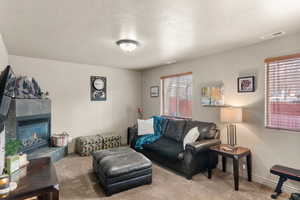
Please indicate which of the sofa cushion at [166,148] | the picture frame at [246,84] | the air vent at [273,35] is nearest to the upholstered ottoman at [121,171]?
the sofa cushion at [166,148]

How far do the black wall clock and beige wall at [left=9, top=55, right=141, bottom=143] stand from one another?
0.35 feet

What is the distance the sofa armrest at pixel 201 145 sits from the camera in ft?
9.32

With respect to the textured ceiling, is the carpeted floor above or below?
below

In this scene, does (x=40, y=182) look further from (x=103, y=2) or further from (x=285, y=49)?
(x=285, y=49)

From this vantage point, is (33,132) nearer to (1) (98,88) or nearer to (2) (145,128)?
(1) (98,88)

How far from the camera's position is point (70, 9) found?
1.80 meters

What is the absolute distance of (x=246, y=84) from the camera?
2996mm

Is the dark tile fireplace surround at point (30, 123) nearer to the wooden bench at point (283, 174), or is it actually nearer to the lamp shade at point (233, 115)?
the lamp shade at point (233, 115)

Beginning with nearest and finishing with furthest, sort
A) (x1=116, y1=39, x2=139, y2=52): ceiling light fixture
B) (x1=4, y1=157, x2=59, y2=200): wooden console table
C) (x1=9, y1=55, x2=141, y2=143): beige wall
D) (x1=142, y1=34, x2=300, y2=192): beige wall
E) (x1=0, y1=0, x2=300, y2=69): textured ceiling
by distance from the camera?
(x1=4, y1=157, x2=59, y2=200): wooden console table → (x1=0, y1=0, x2=300, y2=69): textured ceiling → (x1=142, y1=34, x2=300, y2=192): beige wall → (x1=116, y1=39, x2=139, y2=52): ceiling light fixture → (x1=9, y1=55, x2=141, y2=143): beige wall

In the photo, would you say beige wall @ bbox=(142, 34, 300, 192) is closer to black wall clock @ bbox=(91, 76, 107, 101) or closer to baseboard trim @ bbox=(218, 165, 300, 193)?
baseboard trim @ bbox=(218, 165, 300, 193)

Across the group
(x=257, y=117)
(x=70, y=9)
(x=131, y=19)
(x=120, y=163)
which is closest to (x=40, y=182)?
(x=120, y=163)

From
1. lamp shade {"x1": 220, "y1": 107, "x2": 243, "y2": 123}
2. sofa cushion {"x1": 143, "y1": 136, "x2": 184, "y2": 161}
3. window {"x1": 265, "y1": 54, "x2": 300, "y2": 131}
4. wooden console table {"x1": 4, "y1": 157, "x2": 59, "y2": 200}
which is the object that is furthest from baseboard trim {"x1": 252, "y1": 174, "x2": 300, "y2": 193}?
wooden console table {"x1": 4, "y1": 157, "x2": 59, "y2": 200}

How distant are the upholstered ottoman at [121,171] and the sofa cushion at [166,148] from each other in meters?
0.60

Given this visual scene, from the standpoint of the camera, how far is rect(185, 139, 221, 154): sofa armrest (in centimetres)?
284
